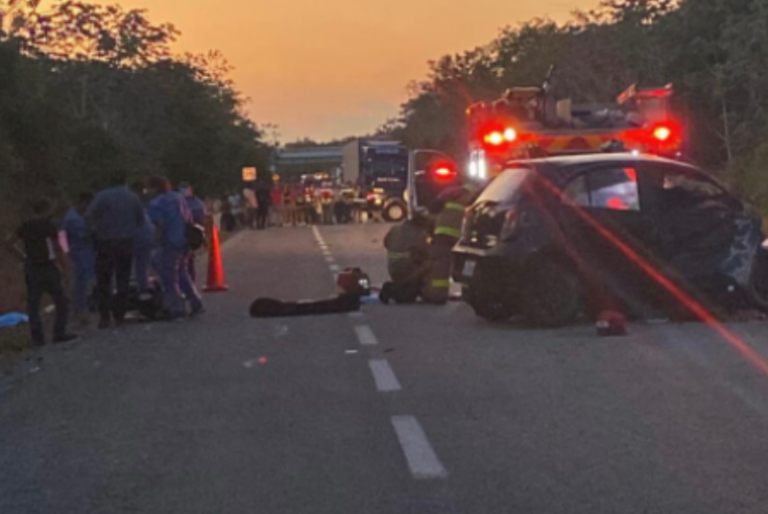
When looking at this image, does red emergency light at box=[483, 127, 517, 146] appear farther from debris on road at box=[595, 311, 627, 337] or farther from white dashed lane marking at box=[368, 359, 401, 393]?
white dashed lane marking at box=[368, 359, 401, 393]

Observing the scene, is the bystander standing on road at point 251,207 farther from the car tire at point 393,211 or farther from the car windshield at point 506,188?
the car windshield at point 506,188

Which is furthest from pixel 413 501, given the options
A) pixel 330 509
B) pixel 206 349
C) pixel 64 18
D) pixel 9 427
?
pixel 64 18

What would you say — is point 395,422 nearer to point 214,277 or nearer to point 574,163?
point 574,163

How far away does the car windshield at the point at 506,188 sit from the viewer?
1457 cm

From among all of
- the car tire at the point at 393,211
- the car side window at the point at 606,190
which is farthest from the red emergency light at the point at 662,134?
the car tire at the point at 393,211

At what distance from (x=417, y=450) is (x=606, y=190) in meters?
6.67

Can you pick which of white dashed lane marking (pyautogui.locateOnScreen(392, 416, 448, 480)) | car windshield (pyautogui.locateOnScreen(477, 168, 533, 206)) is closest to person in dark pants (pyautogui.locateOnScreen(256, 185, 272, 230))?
car windshield (pyautogui.locateOnScreen(477, 168, 533, 206))

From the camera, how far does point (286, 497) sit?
285 inches

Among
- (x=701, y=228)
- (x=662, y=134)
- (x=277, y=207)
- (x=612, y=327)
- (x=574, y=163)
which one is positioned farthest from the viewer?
(x=277, y=207)

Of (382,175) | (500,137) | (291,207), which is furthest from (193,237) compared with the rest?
(291,207)

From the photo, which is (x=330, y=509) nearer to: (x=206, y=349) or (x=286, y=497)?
(x=286, y=497)

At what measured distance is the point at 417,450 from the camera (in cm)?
834

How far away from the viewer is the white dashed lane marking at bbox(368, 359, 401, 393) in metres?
10.8

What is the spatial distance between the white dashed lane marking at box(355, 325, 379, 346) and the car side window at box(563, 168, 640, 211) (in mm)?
2332
